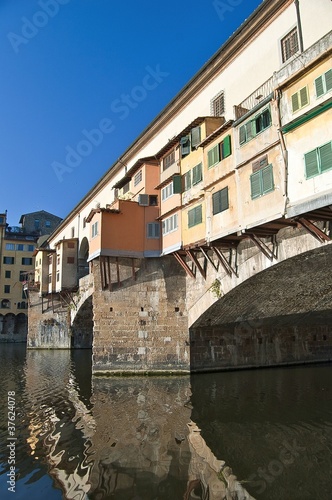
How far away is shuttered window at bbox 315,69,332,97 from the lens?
10.9m

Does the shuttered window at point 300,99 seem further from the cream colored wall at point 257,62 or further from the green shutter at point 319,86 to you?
the cream colored wall at point 257,62

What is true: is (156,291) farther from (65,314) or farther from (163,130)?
(65,314)

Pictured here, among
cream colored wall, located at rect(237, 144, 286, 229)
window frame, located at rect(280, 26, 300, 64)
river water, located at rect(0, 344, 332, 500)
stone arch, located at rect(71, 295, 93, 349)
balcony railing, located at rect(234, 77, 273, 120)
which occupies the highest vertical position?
window frame, located at rect(280, 26, 300, 64)

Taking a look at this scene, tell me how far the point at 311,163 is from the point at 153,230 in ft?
37.7

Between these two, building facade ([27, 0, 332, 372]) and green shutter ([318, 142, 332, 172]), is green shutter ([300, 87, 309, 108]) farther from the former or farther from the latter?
green shutter ([318, 142, 332, 172])

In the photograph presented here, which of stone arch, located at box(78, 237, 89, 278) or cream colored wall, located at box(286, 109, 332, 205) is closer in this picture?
cream colored wall, located at box(286, 109, 332, 205)

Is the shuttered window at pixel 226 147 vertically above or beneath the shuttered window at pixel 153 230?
above

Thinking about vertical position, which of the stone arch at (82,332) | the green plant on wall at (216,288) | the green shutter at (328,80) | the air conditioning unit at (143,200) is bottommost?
the stone arch at (82,332)

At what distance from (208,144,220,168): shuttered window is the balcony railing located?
1703 millimetres

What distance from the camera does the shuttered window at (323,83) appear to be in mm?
10906

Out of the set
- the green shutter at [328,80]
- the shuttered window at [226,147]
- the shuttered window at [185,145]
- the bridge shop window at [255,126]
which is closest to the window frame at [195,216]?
the shuttered window at [226,147]

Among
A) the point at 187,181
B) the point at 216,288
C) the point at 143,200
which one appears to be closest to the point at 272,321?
the point at 216,288

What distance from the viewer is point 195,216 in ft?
59.4

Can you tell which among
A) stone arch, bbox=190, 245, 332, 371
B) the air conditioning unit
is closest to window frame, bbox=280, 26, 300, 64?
stone arch, bbox=190, 245, 332, 371
